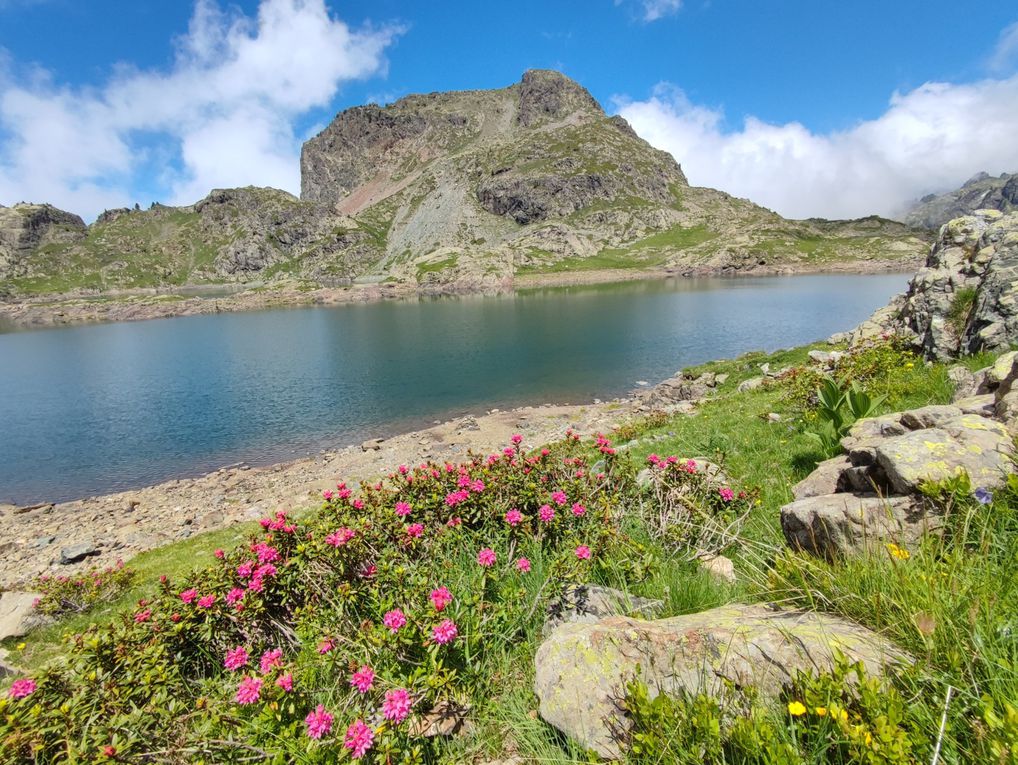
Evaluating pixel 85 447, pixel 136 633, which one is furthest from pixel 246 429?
pixel 136 633

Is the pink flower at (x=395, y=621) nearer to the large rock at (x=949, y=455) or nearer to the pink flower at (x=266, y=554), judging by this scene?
the pink flower at (x=266, y=554)

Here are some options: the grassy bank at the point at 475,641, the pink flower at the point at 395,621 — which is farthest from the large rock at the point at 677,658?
the pink flower at the point at 395,621

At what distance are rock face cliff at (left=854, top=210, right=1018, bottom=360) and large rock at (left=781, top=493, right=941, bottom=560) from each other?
993 centimetres

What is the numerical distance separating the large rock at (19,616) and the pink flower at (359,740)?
523 inches

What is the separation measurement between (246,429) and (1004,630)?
4284cm

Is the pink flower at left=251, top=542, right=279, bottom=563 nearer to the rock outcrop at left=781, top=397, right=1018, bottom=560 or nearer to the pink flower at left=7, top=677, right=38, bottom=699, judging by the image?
the pink flower at left=7, top=677, right=38, bottom=699

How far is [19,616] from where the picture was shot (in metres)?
11.0

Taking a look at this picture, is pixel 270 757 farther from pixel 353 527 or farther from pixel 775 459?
pixel 775 459

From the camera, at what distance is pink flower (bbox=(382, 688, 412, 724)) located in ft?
11.0

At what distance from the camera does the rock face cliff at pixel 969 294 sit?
36.1 feet

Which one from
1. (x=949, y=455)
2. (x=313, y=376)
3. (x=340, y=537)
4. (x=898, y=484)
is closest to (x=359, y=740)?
(x=340, y=537)

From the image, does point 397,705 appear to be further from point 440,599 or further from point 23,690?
point 23,690

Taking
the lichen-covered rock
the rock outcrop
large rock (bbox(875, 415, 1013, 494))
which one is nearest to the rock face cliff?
the rock outcrop

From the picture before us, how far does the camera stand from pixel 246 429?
37.4 m
